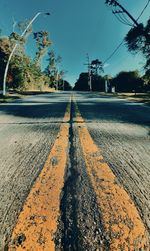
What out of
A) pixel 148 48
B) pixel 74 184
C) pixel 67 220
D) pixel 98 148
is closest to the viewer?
pixel 67 220

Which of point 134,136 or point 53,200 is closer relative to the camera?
point 53,200

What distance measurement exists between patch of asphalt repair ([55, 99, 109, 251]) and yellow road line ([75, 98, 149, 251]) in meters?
0.04

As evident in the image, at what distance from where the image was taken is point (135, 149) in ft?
9.26

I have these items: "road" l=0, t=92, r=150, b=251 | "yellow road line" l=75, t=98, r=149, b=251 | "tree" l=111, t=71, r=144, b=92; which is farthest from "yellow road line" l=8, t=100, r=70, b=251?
"tree" l=111, t=71, r=144, b=92

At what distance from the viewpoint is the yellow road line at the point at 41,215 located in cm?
113

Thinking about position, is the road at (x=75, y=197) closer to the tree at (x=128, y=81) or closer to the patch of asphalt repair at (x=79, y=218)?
the patch of asphalt repair at (x=79, y=218)

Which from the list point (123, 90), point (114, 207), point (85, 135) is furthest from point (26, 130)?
point (123, 90)

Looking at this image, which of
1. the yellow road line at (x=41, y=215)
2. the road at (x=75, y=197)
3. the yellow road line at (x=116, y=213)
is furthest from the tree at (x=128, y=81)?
the yellow road line at (x=41, y=215)

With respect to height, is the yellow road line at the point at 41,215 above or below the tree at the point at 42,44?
below

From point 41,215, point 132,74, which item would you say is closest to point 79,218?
point 41,215

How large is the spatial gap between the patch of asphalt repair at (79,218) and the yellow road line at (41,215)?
0.13ft

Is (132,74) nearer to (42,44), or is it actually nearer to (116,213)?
(42,44)

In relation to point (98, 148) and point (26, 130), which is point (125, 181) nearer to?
point (98, 148)

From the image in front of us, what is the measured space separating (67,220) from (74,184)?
0.48 m
